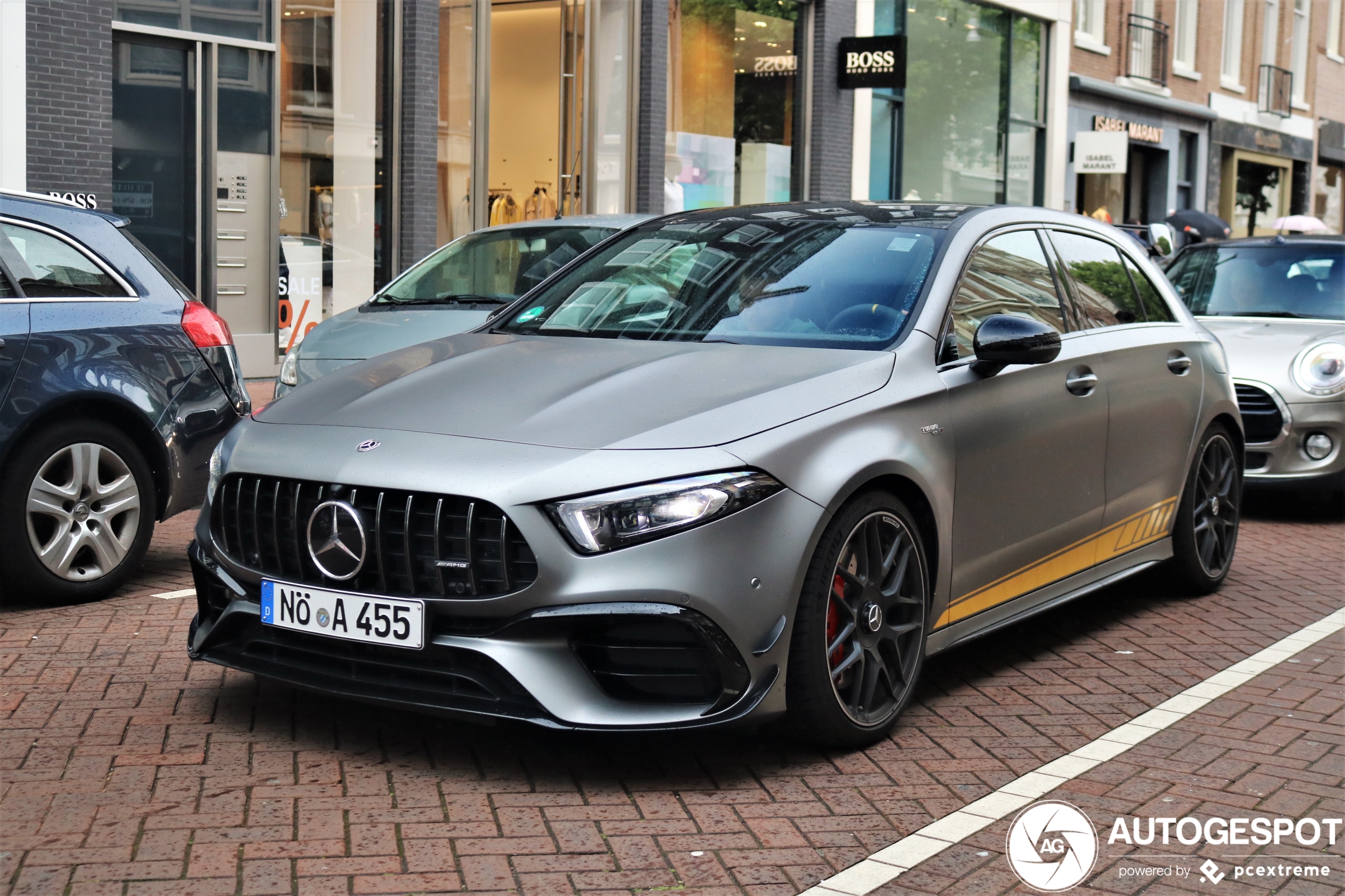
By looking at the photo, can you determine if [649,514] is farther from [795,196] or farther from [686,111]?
[795,196]

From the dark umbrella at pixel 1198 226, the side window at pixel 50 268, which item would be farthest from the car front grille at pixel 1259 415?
the dark umbrella at pixel 1198 226

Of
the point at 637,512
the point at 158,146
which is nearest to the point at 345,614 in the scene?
the point at 637,512

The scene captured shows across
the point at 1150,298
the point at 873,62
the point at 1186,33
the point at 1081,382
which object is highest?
the point at 1186,33

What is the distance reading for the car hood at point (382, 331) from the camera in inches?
347

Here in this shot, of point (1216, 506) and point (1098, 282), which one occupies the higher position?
point (1098, 282)

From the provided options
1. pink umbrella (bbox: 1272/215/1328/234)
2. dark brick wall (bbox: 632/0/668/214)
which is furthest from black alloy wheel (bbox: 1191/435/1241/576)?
dark brick wall (bbox: 632/0/668/214)

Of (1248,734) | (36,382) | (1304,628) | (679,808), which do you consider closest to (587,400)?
(679,808)

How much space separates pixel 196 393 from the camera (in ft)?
21.0

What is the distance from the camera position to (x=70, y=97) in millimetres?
12266

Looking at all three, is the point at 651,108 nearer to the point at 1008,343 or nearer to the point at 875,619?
the point at 1008,343

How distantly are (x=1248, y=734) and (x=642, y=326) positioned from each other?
2218mm

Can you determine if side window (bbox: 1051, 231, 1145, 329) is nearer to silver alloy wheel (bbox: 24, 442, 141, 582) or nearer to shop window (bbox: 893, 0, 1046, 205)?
silver alloy wheel (bbox: 24, 442, 141, 582)

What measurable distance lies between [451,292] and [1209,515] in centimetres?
506

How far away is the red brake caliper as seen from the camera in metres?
4.11
